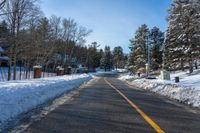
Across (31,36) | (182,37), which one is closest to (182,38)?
(182,37)

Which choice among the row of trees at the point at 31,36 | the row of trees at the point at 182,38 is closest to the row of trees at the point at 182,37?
the row of trees at the point at 182,38

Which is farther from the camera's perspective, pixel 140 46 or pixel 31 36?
pixel 140 46

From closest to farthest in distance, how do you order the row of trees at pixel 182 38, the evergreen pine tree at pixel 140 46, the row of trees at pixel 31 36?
the row of trees at pixel 31 36 → the row of trees at pixel 182 38 → the evergreen pine tree at pixel 140 46

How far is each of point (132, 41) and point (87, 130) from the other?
242ft

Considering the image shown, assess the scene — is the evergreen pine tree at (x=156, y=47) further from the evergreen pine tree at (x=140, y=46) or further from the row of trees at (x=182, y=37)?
the row of trees at (x=182, y=37)

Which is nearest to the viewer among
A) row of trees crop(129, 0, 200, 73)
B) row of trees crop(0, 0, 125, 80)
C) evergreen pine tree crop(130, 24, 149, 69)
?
row of trees crop(0, 0, 125, 80)

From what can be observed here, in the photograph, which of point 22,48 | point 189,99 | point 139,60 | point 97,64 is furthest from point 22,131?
point 97,64

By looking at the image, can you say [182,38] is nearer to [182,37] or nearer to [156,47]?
[182,37]

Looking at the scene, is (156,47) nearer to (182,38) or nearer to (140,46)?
(140,46)

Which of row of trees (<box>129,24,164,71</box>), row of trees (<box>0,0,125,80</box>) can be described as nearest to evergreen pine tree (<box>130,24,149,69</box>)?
row of trees (<box>129,24,164,71</box>)

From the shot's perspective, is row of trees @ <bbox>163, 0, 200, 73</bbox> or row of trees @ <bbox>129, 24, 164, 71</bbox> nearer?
row of trees @ <bbox>163, 0, 200, 73</bbox>

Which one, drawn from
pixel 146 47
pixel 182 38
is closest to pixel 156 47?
pixel 146 47

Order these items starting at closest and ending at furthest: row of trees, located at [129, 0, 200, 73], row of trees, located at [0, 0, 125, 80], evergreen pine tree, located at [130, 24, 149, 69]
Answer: row of trees, located at [0, 0, 125, 80]
row of trees, located at [129, 0, 200, 73]
evergreen pine tree, located at [130, 24, 149, 69]

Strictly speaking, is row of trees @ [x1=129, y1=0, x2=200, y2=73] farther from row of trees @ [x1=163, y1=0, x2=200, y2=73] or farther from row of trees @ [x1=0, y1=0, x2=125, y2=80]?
row of trees @ [x1=0, y1=0, x2=125, y2=80]
